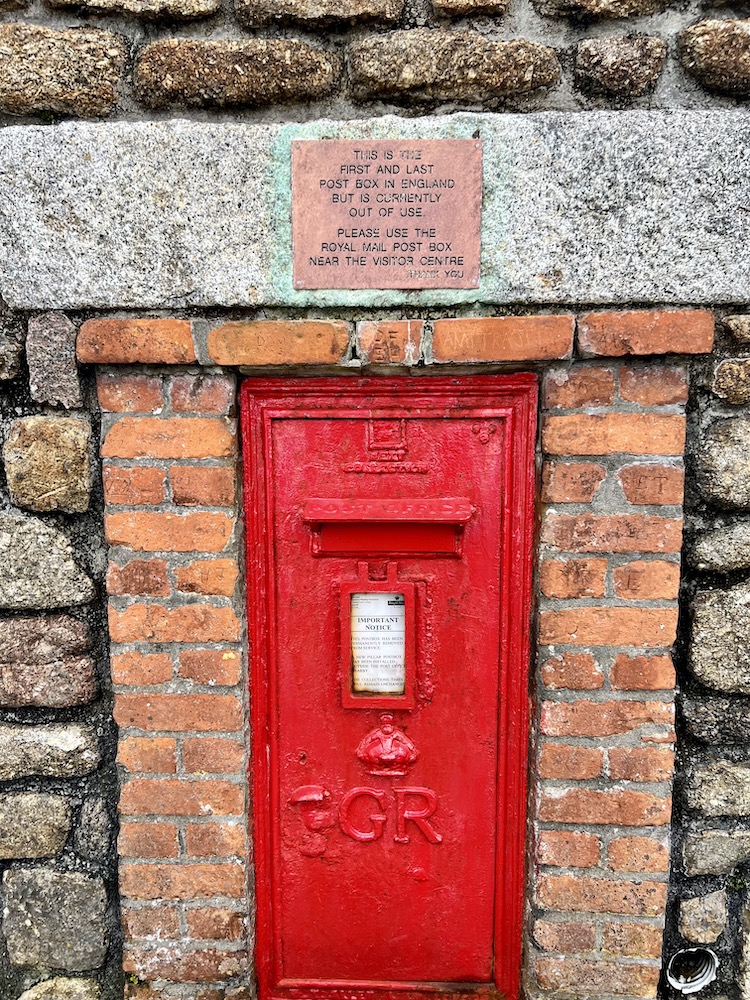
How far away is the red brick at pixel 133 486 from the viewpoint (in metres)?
1.63

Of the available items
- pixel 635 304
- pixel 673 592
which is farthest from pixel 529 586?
pixel 635 304

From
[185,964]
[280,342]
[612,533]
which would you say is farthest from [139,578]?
[612,533]

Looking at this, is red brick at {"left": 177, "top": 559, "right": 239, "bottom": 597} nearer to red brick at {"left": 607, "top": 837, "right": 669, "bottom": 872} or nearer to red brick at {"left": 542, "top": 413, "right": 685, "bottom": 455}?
red brick at {"left": 542, "top": 413, "right": 685, "bottom": 455}

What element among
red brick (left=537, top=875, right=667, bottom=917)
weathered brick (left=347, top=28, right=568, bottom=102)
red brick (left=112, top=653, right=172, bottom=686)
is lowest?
red brick (left=537, top=875, right=667, bottom=917)

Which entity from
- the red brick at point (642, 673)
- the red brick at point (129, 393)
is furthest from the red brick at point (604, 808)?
the red brick at point (129, 393)

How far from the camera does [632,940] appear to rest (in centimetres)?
172

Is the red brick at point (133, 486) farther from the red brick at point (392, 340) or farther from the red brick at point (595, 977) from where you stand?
the red brick at point (595, 977)

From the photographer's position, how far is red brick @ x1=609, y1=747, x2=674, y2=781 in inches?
65.5

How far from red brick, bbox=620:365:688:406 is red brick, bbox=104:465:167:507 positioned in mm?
1142

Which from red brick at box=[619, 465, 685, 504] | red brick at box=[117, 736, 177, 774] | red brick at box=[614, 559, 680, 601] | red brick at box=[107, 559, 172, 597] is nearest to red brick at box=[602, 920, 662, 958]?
red brick at box=[614, 559, 680, 601]

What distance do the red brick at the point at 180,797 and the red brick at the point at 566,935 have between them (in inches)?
33.8

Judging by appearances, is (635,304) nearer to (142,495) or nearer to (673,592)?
(673,592)

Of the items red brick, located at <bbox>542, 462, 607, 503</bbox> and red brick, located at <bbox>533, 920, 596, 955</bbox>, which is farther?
red brick, located at <bbox>533, 920, 596, 955</bbox>

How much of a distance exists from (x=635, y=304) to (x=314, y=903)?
178cm
